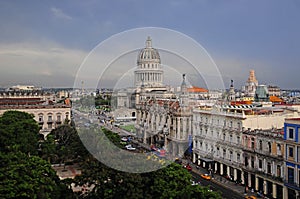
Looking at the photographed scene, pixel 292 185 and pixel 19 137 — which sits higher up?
pixel 19 137

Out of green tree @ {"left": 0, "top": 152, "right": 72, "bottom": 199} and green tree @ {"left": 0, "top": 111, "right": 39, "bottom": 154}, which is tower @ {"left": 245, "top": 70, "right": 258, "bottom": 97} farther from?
green tree @ {"left": 0, "top": 152, "right": 72, "bottom": 199}

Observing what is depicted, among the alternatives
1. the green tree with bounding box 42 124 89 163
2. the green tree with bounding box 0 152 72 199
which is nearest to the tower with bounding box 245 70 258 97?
the green tree with bounding box 42 124 89 163

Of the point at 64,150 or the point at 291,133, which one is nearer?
the point at 291,133

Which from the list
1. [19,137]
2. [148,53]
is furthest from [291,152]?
[19,137]

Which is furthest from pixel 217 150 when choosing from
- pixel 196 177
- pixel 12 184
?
pixel 12 184

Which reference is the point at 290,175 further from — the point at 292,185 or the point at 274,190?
the point at 274,190

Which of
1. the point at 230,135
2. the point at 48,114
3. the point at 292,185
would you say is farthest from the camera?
the point at 48,114

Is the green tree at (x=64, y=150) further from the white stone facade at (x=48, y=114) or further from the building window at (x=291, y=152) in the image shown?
the building window at (x=291, y=152)

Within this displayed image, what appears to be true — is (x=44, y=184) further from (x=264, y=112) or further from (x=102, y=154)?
(x=264, y=112)

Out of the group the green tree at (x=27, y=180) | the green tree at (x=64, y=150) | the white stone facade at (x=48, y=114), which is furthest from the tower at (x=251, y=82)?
the green tree at (x=27, y=180)

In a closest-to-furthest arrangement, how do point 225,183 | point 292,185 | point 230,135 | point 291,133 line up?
point 292,185, point 291,133, point 225,183, point 230,135
